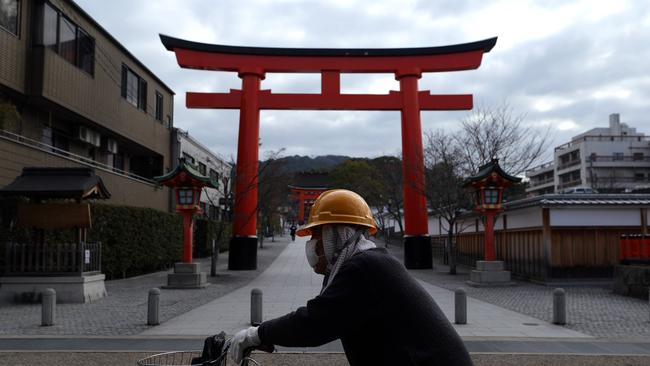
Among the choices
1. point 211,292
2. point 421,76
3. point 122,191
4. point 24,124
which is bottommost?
point 211,292

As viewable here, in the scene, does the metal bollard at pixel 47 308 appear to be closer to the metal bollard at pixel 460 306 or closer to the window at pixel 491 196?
the metal bollard at pixel 460 306

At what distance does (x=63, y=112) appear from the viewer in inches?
762

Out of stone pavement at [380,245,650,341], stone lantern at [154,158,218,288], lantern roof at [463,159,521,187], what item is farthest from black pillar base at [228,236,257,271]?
lantern roof at [463,159,521,187]

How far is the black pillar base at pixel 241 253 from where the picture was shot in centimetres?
2272

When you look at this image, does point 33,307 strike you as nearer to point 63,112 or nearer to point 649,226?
point 63,112

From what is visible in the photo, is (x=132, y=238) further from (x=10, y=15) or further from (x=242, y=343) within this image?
(x=242, y=343)

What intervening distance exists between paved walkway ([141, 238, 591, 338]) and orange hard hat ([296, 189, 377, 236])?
7.57 metres

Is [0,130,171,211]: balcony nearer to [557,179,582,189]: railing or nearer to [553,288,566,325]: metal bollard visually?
[553,288,566,325]: metal bollard

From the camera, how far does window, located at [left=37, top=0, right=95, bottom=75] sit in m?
17.7

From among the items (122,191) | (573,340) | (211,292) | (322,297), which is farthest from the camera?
(122,191)

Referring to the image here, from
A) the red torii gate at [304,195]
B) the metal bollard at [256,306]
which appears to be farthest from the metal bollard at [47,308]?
the red torii gate at [304,195]

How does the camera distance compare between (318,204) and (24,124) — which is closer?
(318,204)

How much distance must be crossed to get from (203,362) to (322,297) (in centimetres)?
61

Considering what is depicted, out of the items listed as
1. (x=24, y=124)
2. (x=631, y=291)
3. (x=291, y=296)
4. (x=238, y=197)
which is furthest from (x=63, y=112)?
(x=631, y=291)
